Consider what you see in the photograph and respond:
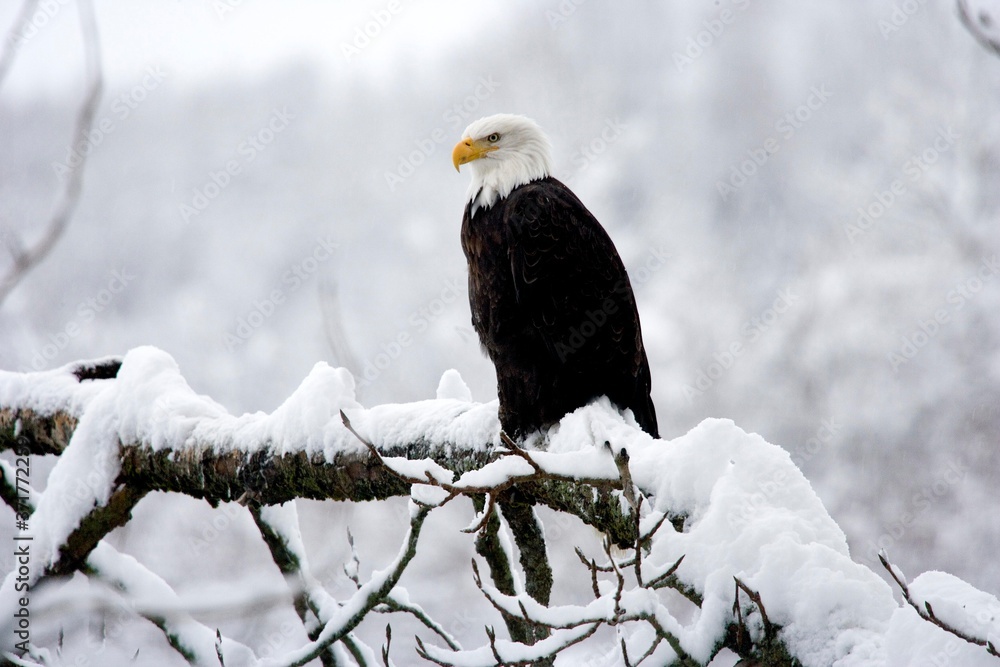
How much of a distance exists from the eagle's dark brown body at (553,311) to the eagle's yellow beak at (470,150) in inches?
19.5

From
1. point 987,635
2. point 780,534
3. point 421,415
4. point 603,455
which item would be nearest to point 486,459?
point 421,415

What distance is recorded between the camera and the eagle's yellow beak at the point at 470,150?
10.8 ft

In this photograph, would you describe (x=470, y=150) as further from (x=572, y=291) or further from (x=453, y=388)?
(x=453, y=388)

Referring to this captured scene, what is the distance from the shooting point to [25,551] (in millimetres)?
2299

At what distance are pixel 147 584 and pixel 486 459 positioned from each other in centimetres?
119

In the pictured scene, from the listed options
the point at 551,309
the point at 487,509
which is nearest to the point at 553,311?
the point at 551,309

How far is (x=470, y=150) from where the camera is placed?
3289mm

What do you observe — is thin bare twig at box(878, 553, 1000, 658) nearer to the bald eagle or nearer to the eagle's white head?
the bald eagle

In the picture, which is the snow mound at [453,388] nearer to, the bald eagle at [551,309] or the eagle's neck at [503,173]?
the bald eagle at [551,309]

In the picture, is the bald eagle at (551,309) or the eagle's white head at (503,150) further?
the eagle's white head at (503,150)

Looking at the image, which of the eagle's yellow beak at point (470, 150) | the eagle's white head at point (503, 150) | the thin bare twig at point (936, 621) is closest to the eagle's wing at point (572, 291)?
the eagle's white head at point (503, 150)

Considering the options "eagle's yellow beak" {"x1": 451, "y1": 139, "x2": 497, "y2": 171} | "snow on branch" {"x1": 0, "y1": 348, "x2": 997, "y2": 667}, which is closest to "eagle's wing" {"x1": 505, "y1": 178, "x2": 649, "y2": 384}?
"snow on branch" {"x1": 0, "y1": 348, "x2": 997, "y2": 667}

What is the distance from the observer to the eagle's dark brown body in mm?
2713

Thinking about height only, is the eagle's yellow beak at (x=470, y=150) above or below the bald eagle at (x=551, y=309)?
above
